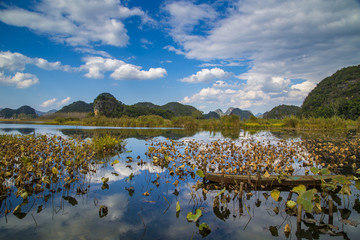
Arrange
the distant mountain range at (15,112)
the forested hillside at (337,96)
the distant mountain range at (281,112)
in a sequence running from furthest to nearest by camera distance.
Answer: the distant mountain range at (15,112) < the distant mountain range at (281,112) < the forested hillside at (337,96)

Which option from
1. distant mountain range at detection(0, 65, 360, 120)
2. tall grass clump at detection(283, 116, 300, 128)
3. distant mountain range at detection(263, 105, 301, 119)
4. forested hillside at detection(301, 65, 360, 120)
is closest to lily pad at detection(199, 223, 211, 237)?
tall grass clump at detection(283, 116, 300, 128)

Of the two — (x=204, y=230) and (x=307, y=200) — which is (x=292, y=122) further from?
(x=204, y=230)

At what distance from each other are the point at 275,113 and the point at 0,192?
14529 centimetres

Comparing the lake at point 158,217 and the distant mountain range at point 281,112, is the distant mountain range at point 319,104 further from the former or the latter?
the lake at point 158,217

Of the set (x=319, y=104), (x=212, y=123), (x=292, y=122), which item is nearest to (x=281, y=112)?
(x=319, y=104)

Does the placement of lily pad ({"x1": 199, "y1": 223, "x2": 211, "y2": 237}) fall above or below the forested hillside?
below

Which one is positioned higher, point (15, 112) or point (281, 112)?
point (15, 112)

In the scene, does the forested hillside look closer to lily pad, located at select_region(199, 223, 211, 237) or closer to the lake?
the lake

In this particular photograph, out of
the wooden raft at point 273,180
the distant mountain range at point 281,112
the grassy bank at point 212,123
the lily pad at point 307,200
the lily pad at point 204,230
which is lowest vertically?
the lily pad at point 204,230

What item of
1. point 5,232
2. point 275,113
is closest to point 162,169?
point 5,232

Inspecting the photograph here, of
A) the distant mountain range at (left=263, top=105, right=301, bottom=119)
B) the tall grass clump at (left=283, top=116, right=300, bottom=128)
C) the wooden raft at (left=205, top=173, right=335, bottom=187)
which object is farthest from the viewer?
the distant mountain range at (left=263, top=105, right=301, bottom=119)

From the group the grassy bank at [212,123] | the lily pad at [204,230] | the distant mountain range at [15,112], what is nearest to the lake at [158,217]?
the lily pad at [204,230]

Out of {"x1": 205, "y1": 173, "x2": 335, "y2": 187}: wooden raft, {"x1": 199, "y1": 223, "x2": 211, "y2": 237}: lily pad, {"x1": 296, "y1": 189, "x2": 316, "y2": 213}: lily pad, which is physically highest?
{"x1": 296, "y1": 189, "x2": 316, "y2": 213}: lily pad

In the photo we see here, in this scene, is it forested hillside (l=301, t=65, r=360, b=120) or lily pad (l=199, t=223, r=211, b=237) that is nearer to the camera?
lily pad (l=199, t=223, r=211, b=237)
